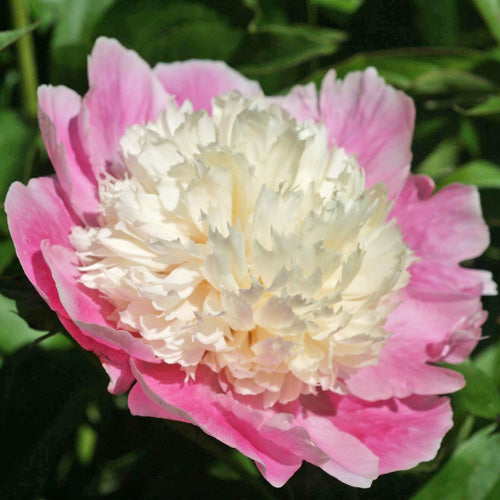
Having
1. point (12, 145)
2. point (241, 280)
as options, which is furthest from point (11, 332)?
point (241, 280)

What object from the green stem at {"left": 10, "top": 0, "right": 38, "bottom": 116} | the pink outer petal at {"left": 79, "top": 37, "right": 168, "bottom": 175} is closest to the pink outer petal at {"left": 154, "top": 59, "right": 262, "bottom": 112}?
the pink outer petal at {"left": 79, "top": 37, "right": 168, "bottom": 175}

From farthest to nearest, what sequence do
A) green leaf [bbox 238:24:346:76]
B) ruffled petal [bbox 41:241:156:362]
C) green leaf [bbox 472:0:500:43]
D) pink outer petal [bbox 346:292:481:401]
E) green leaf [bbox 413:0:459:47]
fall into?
green leaf [bbox 413:0:459:47], green leaf [bbox 472:0:500:43], green leaf [bbox 238:24:346:76], pink outer petal [bbox 346:292:481:401], ruffled petal [bbox 41:241:156:362]

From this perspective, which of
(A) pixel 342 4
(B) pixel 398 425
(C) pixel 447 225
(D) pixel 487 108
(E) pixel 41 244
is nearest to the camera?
(E) pixel 41 244

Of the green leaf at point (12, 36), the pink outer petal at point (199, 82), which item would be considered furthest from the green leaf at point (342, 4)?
the green leaf at point (12, 36)

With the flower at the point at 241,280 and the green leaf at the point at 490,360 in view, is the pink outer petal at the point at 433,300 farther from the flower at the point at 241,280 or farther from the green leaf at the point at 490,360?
the green leaf at the point at 490,360

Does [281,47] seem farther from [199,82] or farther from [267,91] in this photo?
[199,82]

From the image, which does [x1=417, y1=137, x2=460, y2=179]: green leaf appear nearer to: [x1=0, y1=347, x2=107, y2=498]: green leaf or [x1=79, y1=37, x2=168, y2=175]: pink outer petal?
[x1=79, y1=37, x2=168, y2=175]: pink outer petal
